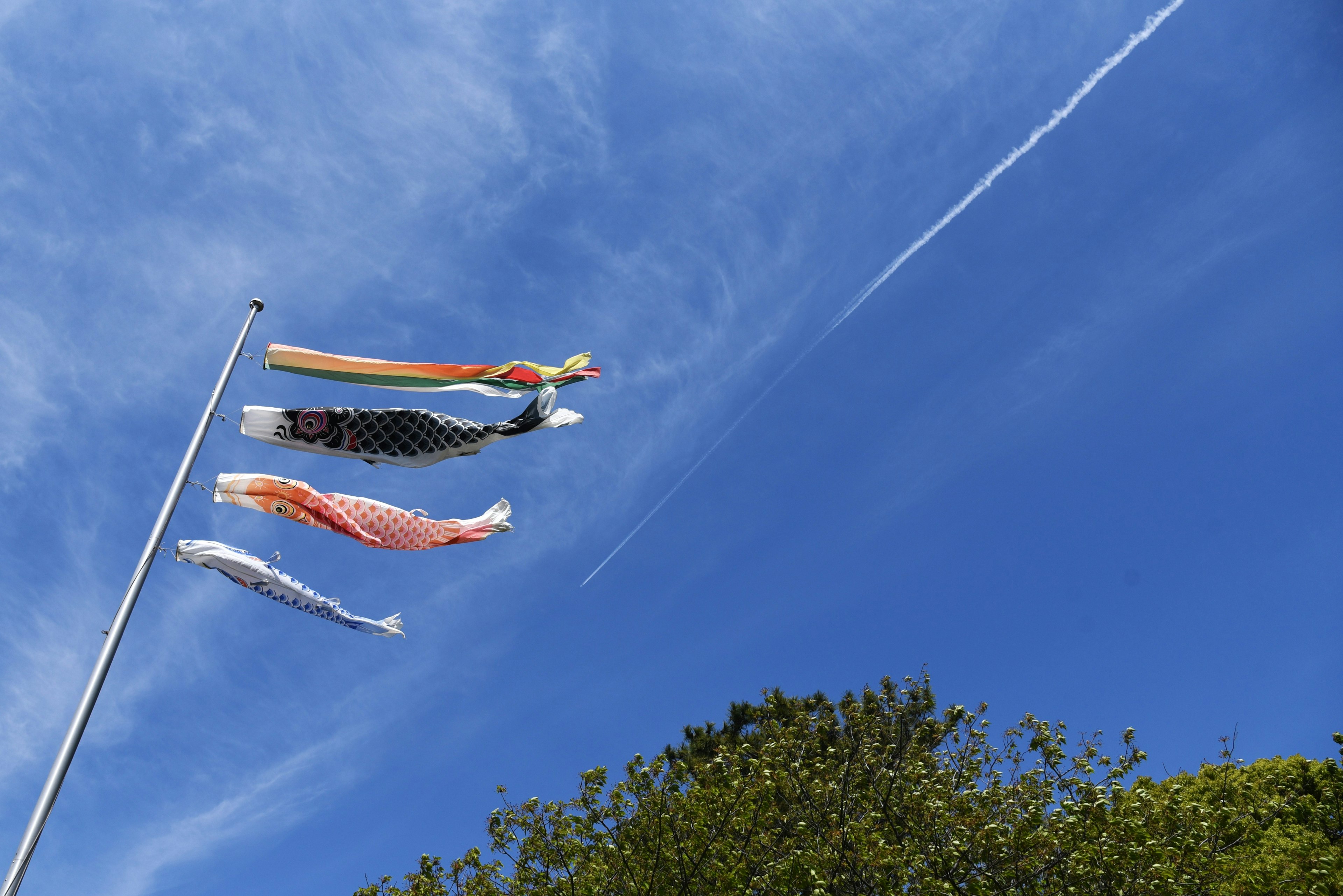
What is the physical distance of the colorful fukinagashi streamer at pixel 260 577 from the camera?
8070 millimetres

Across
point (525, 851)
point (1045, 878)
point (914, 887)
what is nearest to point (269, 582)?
point (525, 851)

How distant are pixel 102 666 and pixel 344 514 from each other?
8.95ft

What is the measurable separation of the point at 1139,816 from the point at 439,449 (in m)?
11.0

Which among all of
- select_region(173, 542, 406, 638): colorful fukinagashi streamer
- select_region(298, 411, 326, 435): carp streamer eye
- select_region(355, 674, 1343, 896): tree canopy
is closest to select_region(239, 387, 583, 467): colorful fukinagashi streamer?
select_region(298, 411, 326, 435): carp streamer eye

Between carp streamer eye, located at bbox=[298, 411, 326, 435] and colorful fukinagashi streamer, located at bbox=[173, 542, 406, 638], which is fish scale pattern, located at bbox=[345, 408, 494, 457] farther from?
colorful fukinagashi streamer, located at bbox=[173, 542, 406, 638]

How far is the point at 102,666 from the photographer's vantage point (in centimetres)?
723

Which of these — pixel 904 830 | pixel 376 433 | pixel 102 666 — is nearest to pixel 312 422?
pixel 376 433

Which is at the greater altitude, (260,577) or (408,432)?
(408,432)

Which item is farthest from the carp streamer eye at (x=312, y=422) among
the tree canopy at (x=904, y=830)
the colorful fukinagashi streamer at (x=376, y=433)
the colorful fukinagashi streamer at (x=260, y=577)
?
the tree canopy at (x=904, y=830)

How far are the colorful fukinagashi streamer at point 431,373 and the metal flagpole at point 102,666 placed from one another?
33.1 inches

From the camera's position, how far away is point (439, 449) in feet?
32.1

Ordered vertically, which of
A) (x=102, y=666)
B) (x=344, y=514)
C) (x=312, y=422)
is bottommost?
(x=102, y=666)

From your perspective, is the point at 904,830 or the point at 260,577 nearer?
the point at 260,577

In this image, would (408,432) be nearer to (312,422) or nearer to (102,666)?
(312,422)
